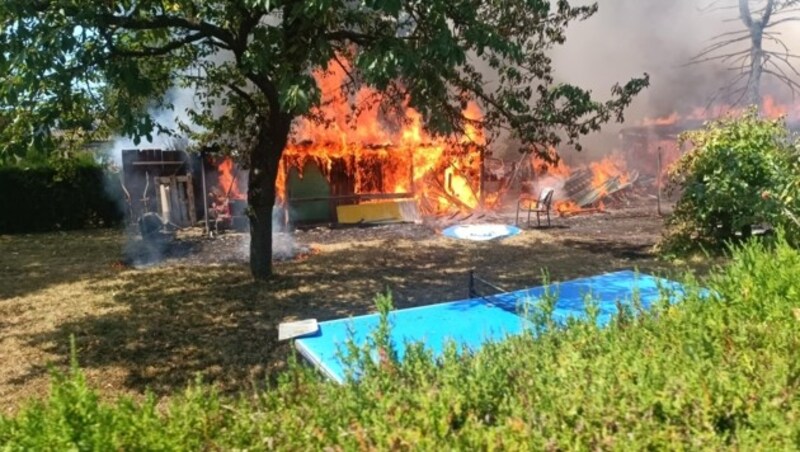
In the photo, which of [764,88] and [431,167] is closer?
[431,167]

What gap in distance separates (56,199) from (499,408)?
2041cm

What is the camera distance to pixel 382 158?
62.3 feet

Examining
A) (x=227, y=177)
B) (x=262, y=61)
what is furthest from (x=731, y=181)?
(x=227, y=177)

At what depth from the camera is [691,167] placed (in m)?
12.0

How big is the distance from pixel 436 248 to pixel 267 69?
725 centimetres

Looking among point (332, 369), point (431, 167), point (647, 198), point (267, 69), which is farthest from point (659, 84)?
point (332, 369)

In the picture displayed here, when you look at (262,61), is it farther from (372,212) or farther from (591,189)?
(591,189)

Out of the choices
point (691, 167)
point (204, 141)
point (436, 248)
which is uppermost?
point (204, 141)

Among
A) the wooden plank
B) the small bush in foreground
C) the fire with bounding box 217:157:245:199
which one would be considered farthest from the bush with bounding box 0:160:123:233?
the small bush in foreground

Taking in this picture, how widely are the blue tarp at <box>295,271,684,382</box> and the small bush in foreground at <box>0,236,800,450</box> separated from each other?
1303mm

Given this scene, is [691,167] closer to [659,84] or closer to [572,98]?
[572,98]

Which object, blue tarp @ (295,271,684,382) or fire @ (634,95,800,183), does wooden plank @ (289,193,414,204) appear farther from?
fire @ (634,95,800,183)

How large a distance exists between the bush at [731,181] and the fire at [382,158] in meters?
6.35

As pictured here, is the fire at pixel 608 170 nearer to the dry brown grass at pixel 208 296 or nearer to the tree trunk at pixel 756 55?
the tree trunk at pixel 756 55
